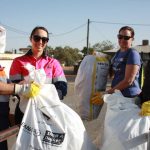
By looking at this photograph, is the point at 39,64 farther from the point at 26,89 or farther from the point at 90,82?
the point at 90,82

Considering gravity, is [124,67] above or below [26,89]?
above

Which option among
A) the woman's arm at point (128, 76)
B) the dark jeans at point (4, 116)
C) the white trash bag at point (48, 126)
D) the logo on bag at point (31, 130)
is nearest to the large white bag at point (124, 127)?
the white trash bag at point (48, 126)

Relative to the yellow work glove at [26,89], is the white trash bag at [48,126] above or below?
below

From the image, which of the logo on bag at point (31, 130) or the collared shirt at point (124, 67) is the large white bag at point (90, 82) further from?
the logo on bag at point (31, 130)

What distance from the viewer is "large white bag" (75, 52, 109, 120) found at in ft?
13.0

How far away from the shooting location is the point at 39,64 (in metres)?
3.37

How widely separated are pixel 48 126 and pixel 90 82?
1.15m

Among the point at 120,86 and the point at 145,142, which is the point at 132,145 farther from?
the point at 120,86

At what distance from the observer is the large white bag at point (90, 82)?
13.0ft

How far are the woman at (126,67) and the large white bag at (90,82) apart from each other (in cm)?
14

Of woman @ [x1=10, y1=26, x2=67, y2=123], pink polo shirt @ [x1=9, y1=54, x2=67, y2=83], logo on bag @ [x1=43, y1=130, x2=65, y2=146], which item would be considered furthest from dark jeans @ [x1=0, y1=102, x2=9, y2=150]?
logo on bag @ [x1=43, y1=130, x2=65, y2=146]

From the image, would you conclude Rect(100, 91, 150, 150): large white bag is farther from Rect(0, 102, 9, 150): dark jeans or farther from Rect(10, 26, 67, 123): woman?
Rect(0, 102, 9, 150): dark jeans

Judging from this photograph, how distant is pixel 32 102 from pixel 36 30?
0.73 meters

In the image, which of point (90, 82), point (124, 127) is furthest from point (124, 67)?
point (124, 127)
